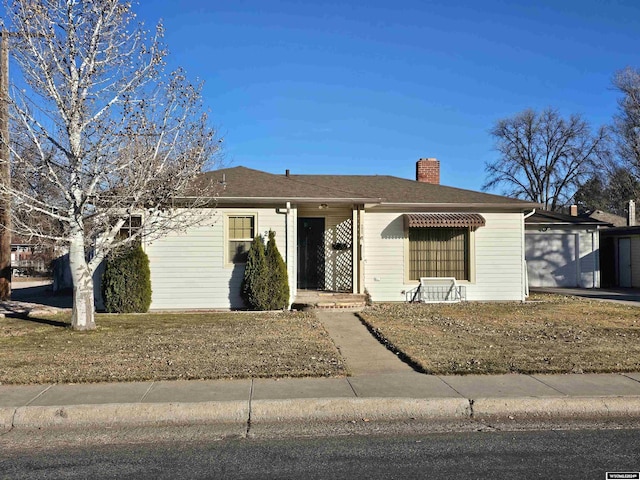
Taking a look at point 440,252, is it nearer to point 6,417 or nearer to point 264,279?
point 264,279

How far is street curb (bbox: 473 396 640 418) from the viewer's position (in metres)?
5.87

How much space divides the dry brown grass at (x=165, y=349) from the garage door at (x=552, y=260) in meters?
13.1

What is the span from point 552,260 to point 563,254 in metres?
0.49

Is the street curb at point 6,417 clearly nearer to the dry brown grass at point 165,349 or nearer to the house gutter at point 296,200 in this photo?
the dry brown grass at point 165,349

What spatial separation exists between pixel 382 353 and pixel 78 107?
6.60m

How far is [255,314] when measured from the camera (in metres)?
12.5

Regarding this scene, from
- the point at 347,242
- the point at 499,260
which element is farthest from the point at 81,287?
the point at 499,260

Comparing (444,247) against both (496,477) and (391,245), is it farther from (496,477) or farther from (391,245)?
(496,477)

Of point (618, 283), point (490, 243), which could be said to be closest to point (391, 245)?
point (490, 243)

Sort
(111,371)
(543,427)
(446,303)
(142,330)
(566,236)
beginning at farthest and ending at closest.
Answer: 1. (566,236)
2. (446,303)
3. (142,330)
4. (111,371)
5. (543,427)

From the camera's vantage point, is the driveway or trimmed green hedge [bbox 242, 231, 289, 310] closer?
trimmed green hedge [bbox 242, 231, 289, 310]

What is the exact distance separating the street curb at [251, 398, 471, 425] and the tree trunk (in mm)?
5660

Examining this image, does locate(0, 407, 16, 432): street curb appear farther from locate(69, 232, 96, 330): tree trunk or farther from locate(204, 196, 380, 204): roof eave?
locate(204, 196, 380, 204): roof eave

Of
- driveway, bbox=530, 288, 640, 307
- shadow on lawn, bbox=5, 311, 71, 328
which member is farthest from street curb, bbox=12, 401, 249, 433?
driveway, bbox=530, 288, 640, 307
